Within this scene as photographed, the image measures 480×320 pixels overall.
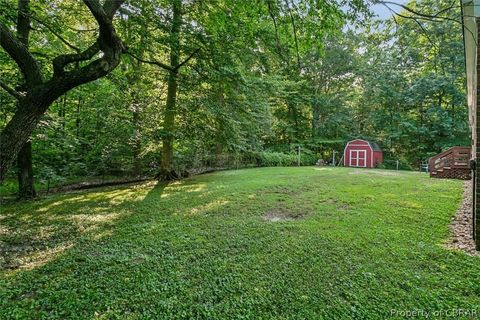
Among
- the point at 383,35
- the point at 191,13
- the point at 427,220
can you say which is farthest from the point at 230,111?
the point at 427,220

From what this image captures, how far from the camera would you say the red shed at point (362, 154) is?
19.0m

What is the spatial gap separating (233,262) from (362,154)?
61.6ft

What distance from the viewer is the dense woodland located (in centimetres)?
284

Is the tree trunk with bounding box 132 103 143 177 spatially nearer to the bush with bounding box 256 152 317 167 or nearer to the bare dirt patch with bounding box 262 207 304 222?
the bare dirt patch with bounding box 262 207 304 222

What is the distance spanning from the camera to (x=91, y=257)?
10.4 feet

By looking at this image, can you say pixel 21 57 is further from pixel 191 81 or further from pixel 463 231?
pixel 463 231

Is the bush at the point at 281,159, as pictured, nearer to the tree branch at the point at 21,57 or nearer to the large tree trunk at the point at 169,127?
the large tree trunk at the point at 169,127

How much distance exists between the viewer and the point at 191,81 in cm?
651

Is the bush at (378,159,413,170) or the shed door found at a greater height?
the shed door

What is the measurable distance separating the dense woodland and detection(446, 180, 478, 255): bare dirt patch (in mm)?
2631

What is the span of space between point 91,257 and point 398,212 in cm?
534

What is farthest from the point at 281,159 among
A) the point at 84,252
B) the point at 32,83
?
the point at 32,83

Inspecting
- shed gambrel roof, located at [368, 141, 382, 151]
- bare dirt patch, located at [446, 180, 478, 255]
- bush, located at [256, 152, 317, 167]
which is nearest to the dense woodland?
bush, located at [256, 152, 317, 167]

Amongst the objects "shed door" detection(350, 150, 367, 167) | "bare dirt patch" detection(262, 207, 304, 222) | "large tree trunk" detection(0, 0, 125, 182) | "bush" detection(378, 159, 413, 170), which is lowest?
"bare dirt patch" detection(262, 207, 304, 222)
